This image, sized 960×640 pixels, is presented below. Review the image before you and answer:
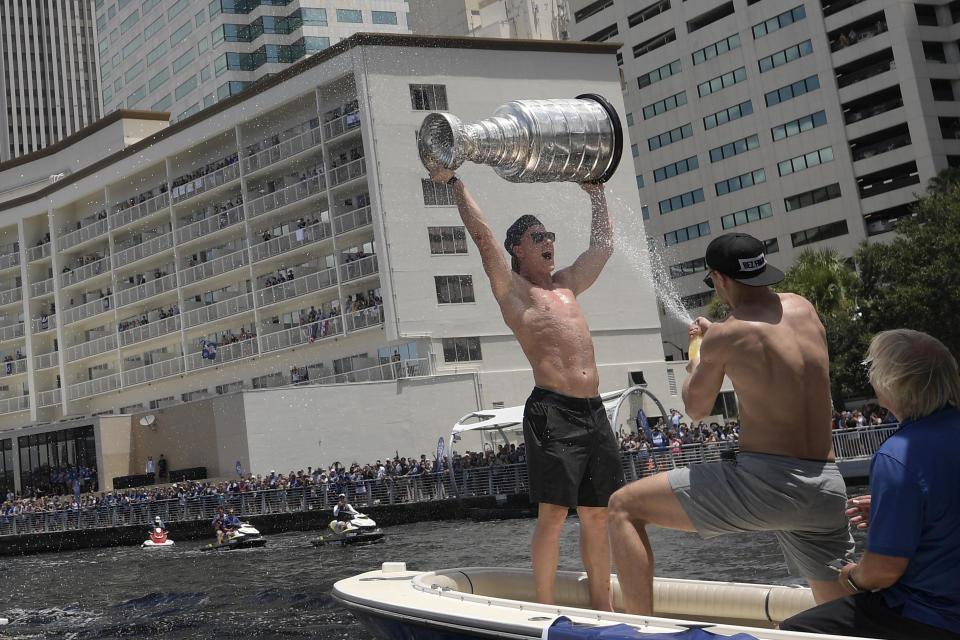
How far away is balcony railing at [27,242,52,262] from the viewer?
222 feet

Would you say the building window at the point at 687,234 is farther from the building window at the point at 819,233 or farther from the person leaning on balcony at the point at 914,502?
the person leaning on balcony at the point at 914,502

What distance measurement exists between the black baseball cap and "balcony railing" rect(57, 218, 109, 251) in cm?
6283

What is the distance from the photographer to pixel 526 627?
205 inches

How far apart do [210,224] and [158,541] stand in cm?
2618

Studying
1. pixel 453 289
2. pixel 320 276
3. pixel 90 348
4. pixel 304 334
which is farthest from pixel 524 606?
pixel 90 348

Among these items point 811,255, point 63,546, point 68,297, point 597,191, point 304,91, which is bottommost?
point 63,546

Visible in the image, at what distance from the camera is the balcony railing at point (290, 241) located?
5297cm

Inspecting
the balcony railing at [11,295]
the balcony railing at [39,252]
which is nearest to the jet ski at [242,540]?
the balcony railing at [39,252]

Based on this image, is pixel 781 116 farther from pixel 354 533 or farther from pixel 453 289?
pixel 354 533

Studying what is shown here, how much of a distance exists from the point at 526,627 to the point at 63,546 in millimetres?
40364

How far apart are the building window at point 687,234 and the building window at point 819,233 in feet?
22.2

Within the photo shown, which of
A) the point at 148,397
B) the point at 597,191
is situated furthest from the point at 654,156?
the point at 597,191

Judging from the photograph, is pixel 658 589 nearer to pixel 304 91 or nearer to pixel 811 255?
pixel 811 255

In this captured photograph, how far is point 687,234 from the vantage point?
78938 millimetres
